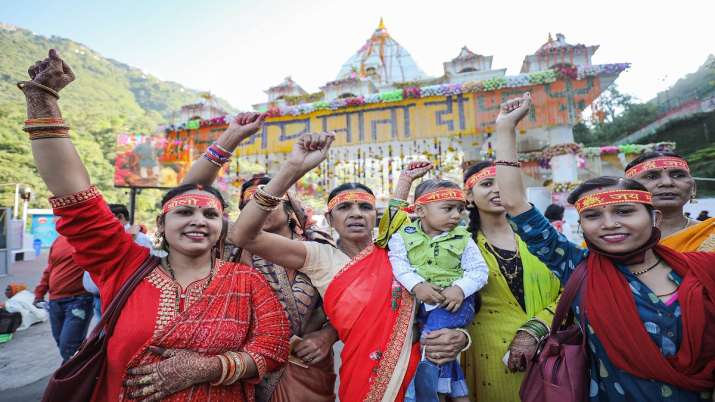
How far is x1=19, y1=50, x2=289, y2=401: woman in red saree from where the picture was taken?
1470mm

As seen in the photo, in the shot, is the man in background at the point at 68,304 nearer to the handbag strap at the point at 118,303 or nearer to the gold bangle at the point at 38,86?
the handbag strap at the point at 118,303

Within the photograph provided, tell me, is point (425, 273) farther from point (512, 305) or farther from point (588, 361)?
point (588, 361)

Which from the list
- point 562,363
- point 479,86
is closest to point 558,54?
point 479,86

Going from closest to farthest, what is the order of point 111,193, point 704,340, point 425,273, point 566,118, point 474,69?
1. point 704,340
2. point 425,273
3. point 566,118
4. point 474,69
5. point 111,193

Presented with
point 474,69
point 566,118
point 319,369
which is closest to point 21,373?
point 319,369

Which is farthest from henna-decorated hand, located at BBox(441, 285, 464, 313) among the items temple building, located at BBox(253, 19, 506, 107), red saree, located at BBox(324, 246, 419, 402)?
temple building, located at BBox(253, 19, 506, 107)

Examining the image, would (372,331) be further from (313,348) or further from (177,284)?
(177,284)

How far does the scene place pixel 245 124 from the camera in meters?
2.25

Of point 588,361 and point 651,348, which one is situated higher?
point 651,348

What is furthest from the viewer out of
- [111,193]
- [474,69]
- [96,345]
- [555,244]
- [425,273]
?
[111,193]

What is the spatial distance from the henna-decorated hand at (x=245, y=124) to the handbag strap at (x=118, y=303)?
0.92 m

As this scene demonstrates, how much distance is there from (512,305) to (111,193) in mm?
35239

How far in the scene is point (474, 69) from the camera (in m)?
16.1

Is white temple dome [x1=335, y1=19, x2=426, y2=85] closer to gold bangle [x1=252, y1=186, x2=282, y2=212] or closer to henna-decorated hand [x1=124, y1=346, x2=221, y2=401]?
gold bangle [x1=252, y1=186, x2=282, y2=212]
